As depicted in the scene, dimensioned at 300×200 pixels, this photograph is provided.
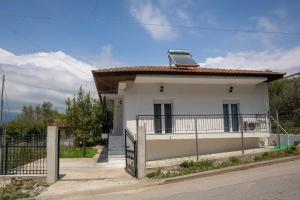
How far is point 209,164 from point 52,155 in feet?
18.9

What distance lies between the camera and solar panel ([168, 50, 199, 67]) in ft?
49.8

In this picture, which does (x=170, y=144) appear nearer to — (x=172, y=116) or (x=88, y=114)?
(x=172, y=116)

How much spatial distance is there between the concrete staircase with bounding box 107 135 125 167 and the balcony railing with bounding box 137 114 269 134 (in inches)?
70.2

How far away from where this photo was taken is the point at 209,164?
10836 mm

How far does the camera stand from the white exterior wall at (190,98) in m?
14.2

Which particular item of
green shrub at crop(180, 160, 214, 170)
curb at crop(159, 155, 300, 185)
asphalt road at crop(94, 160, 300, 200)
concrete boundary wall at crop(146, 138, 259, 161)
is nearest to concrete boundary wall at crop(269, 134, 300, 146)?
concrete boundary wall at crop(146, 138, 259, 161)

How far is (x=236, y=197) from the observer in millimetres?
6508

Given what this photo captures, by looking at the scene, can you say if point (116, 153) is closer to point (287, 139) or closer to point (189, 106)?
point (189, 106)

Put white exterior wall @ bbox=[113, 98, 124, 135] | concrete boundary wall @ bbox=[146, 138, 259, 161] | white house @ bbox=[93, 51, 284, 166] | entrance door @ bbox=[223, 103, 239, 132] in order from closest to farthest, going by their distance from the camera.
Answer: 1. white house @ bbox=[93, 51, 284, 166]
2. concrete boundary wall @ bbox=[146, 138, 259, 161]
3. entrance door @ bbox=[223, 103, 239, 132]
4. white exterior wall @ bbox=[113, 98, 124, 135]

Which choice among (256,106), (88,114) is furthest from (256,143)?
(88,114)

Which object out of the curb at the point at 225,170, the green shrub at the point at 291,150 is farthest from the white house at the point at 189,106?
the curb at the point at 225,170

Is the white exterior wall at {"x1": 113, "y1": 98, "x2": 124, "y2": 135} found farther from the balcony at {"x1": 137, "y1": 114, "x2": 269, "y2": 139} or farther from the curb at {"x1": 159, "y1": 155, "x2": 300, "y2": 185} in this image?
the curb at {"x1": 159, "y1": 155, "x2": 300, "y2": 185}

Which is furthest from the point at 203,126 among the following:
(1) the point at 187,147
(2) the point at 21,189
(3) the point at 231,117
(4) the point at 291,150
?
(2) the point at 21,189

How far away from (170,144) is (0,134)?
757 centimetres
